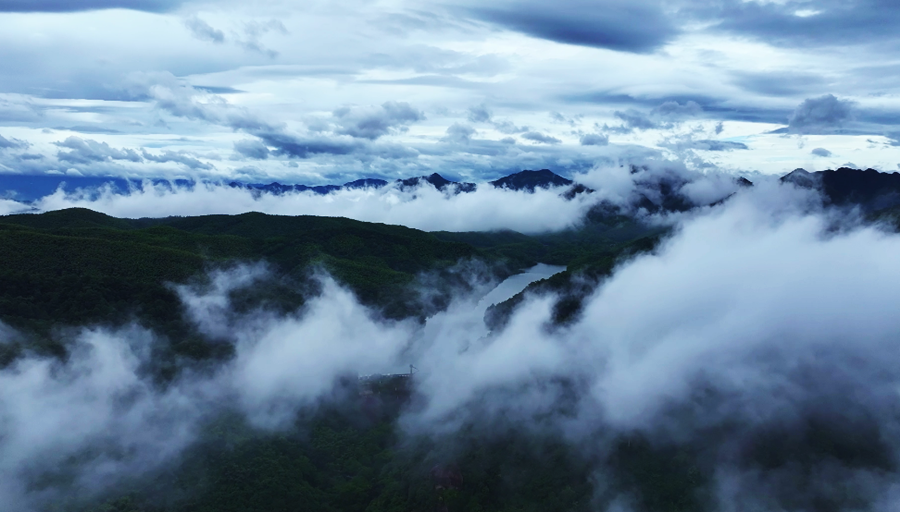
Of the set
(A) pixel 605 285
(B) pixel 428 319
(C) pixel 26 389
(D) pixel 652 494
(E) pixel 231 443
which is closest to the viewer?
(D) pixel 652 494

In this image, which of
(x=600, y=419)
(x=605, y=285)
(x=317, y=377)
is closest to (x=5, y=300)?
(x=317, y=377)

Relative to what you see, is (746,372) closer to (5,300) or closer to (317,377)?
(317,377)

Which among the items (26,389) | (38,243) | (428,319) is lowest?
(428,319)

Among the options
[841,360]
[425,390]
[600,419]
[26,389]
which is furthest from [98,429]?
[841,360]

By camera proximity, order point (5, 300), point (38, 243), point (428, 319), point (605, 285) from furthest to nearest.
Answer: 1. point (428, 319)
2. point (605, 285)
3. point (38, 243)
4. point (5, 300)

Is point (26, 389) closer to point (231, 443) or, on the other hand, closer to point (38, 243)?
point (231, 443)

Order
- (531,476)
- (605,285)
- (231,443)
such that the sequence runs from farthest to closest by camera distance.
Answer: (605,285) < (231,443) < (531,476)

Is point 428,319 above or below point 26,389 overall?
below

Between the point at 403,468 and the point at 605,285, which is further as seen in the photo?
the point at 605,285

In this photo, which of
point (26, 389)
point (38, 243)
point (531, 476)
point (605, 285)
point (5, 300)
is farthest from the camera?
point (605, 285)
